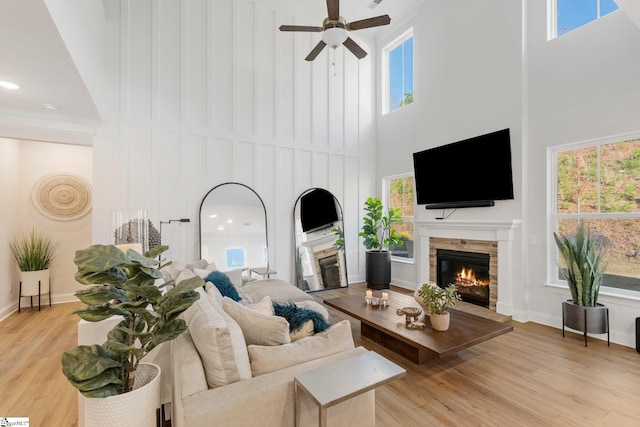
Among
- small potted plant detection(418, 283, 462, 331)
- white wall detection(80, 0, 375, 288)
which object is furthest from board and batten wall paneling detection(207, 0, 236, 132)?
small potted plant detection(418, 283, 462, 331)

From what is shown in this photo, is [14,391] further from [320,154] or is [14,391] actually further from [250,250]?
[320,154]

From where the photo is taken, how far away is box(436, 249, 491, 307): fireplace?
14.6ft

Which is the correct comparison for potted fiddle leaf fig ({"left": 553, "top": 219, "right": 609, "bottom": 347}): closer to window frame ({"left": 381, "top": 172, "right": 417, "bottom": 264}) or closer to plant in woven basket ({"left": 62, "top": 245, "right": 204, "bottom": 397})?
window frame ({"left": 381, "top": 172, "right": 417, "bottom": 264})

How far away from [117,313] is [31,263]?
4.56 m

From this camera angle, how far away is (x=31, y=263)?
14.6 ft

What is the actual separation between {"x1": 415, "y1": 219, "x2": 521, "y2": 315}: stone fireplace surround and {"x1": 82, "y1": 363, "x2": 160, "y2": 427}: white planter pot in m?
4.39

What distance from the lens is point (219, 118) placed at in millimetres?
4930

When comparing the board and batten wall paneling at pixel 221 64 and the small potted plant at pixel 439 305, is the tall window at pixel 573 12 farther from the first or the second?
the board and batten wall paneling at pixel 221 64

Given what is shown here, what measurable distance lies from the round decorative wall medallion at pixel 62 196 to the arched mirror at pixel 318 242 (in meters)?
3.74

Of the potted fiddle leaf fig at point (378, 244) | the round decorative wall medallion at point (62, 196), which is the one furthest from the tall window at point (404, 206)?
the round decorative wall medallion at point (62, 196)

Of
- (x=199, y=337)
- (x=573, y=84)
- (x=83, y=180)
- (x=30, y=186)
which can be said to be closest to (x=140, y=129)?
(x=83, y=180)

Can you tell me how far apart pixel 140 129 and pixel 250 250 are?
8.25 ft

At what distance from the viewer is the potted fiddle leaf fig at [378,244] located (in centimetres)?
564

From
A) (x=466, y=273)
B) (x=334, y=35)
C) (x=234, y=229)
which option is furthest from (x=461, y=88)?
(x=234, y=229)
